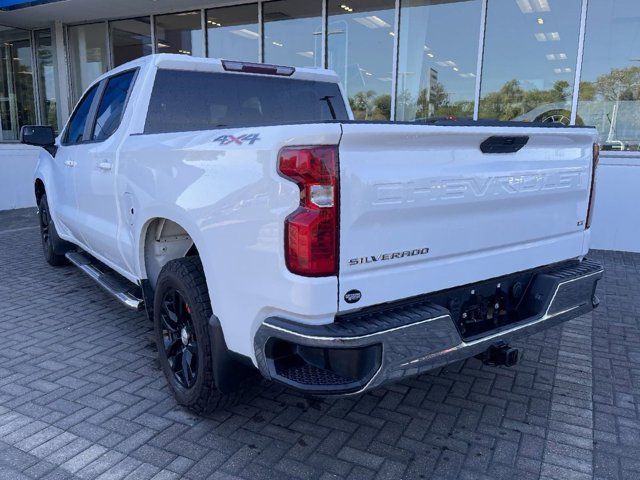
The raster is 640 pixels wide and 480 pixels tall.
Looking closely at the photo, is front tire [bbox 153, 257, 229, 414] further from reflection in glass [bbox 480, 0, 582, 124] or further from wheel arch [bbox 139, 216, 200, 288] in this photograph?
reflection in glass [bbox 480, 0, 582, 124]

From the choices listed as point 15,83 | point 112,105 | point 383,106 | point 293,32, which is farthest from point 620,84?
point 15,83

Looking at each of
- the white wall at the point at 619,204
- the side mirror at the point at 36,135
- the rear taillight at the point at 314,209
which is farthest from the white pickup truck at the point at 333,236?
the white wall at the point at 619,204

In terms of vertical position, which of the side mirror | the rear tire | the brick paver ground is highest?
the side mirror

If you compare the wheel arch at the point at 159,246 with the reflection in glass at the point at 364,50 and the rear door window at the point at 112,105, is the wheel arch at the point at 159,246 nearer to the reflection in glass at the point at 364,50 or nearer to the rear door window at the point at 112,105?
the rear door window at the point at 112,105

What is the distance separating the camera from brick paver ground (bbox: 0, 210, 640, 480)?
256 cm

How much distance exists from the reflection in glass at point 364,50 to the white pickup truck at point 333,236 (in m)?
5.79

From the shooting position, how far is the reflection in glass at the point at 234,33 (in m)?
10.1

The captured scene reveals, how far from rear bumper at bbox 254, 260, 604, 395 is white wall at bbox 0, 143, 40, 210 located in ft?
35.8

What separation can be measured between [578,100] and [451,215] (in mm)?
6346

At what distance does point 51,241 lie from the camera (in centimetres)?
609

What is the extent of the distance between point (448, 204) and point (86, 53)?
12.8 metres

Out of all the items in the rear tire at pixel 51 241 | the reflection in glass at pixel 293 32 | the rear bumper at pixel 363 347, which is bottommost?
the rear tire at pixel 51 241

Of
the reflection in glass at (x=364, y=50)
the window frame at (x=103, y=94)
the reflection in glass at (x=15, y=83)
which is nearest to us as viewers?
the window frame at (x=103, y=94)

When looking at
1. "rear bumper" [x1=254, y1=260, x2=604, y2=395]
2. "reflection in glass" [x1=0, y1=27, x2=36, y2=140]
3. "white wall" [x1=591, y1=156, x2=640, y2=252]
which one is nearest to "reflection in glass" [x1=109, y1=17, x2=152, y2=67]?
"reflection in glass" [x1=0, y1=27, x2=36, y2=140]
